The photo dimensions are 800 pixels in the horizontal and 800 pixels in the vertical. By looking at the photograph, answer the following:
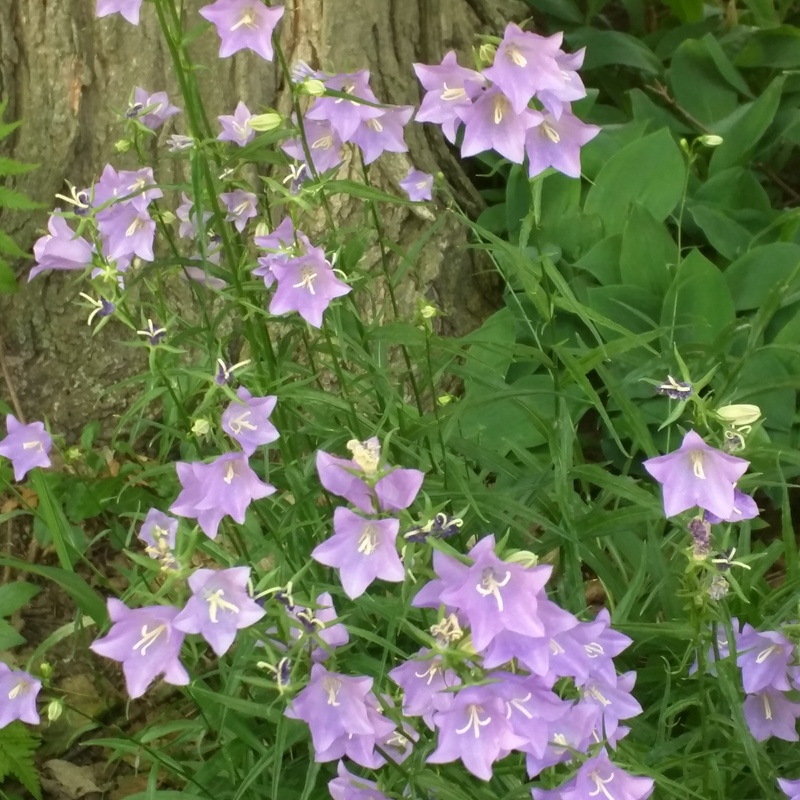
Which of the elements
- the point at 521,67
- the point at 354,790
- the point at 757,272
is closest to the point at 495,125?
the point at 521,67

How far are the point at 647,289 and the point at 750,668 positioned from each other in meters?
1.20

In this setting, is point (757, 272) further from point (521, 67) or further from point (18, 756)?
point (18, 756)

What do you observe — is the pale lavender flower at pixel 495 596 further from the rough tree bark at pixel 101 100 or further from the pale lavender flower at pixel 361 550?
the rough tree bark at pixel 101 100

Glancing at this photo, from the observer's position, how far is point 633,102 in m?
2.66

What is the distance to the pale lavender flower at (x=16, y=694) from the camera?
1158 mm

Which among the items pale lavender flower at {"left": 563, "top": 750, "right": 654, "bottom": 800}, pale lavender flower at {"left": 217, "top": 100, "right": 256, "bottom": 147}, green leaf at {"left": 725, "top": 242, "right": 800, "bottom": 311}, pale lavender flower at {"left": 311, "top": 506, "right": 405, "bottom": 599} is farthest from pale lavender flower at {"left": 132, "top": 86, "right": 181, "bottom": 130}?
green leaf at {"left": 725, "top": 242, "right": 800, "bottom": 311}

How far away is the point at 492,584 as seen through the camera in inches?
28.9

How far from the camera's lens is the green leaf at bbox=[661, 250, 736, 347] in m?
2.01

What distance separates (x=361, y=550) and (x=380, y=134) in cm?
69

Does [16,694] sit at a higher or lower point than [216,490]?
lower

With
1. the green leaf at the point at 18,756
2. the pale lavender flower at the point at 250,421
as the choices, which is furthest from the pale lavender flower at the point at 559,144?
the green leaf at the point at 18,756

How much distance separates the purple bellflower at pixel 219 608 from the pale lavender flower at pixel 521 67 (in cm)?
57

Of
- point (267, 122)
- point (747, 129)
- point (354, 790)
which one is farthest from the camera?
point (747, 129)

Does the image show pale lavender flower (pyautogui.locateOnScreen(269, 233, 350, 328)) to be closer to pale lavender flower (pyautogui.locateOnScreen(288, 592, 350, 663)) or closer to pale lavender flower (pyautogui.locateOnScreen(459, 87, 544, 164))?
pale lavender flower (pyautogui.locateOnScreen(459, 87, 544, 164))
